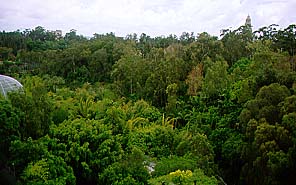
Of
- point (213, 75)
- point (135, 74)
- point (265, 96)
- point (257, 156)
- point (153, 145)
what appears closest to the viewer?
point (257, 156)

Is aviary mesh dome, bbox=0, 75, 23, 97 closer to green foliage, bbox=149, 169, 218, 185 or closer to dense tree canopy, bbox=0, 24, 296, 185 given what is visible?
dense tree canopy, bbox=0, 24, 296, 185


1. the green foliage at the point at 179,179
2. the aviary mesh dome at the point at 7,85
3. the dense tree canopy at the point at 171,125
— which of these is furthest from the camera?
the aviary mesh dome at the point at 7,85

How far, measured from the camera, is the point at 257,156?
1060 centimetres

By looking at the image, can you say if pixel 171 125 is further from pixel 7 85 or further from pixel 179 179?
pixel 7 85

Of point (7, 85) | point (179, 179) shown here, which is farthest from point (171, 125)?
point (7, 85)

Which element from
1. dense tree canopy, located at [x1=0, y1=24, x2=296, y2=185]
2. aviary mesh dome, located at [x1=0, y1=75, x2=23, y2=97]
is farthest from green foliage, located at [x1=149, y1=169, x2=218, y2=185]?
aviary mesh dome, located at [x1=0, y1=75, x2=23, y2=97]

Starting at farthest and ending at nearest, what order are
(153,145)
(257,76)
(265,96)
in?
(257,76) < (153,145) < (265,96)

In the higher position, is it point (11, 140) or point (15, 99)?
point (15, 99)

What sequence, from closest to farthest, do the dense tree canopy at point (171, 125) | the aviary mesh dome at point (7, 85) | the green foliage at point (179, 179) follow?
the green foliage at point (179, 179), the dense tree canopy at point (171, 125), the aviary mesh dome at point (7, 85)

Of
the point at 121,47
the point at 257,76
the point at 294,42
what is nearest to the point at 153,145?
the point at 257,76

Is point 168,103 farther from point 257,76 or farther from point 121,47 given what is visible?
point 121,47

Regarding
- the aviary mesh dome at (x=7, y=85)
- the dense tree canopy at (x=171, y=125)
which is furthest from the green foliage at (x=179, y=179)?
the aviary mesh dome at (x=7, y=85)

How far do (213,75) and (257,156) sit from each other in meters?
6.18

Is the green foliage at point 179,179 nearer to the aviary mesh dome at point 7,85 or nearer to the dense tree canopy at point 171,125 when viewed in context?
the dense tree canopy at point 171,125
